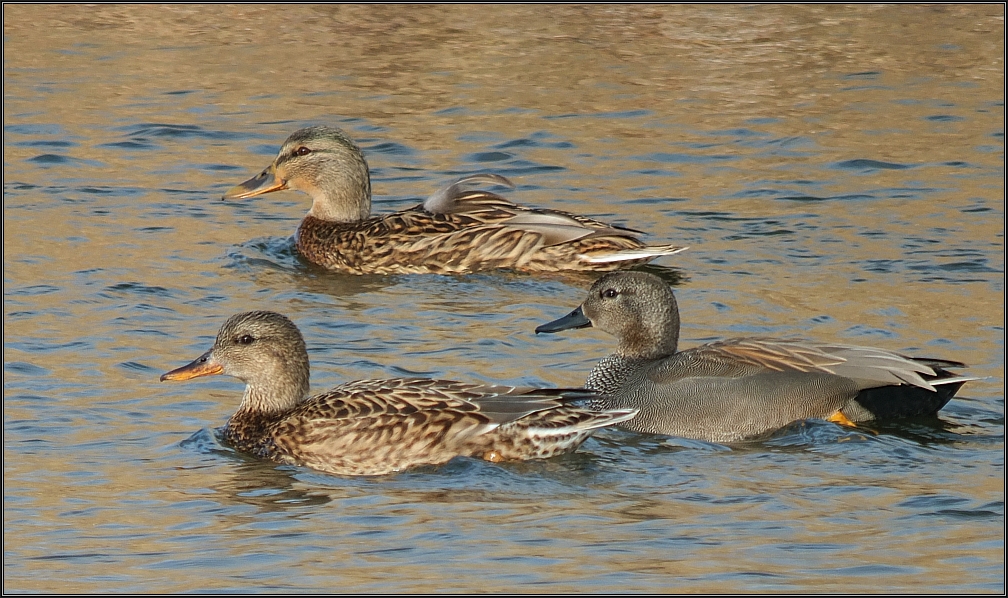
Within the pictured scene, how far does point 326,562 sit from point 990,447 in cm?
345

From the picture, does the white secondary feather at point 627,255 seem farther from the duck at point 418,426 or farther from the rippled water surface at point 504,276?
the duck at point 418,426

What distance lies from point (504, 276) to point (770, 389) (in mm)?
3664

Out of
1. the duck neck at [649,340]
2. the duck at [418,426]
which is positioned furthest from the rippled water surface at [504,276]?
the duck neck at [649,340]

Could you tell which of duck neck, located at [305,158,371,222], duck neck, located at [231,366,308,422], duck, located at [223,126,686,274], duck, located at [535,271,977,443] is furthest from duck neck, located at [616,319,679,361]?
duck neck, located at [305,158,371,222]

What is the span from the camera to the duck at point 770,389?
31.8ft

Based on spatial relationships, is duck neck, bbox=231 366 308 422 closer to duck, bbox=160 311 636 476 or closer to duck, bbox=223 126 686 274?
duck, bbox=160 311 636 476

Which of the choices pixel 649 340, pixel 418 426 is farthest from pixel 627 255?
pixel 418 426

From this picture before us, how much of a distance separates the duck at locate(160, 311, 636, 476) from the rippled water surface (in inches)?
5.1

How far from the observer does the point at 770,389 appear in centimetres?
976

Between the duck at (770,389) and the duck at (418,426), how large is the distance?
1.77 ft

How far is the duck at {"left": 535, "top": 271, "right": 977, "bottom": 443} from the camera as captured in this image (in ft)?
31.8

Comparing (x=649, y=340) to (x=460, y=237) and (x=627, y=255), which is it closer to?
(x=627, y=255)

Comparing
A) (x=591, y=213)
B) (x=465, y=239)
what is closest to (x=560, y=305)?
(x=465, y=239)

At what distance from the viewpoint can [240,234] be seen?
45.8ft
